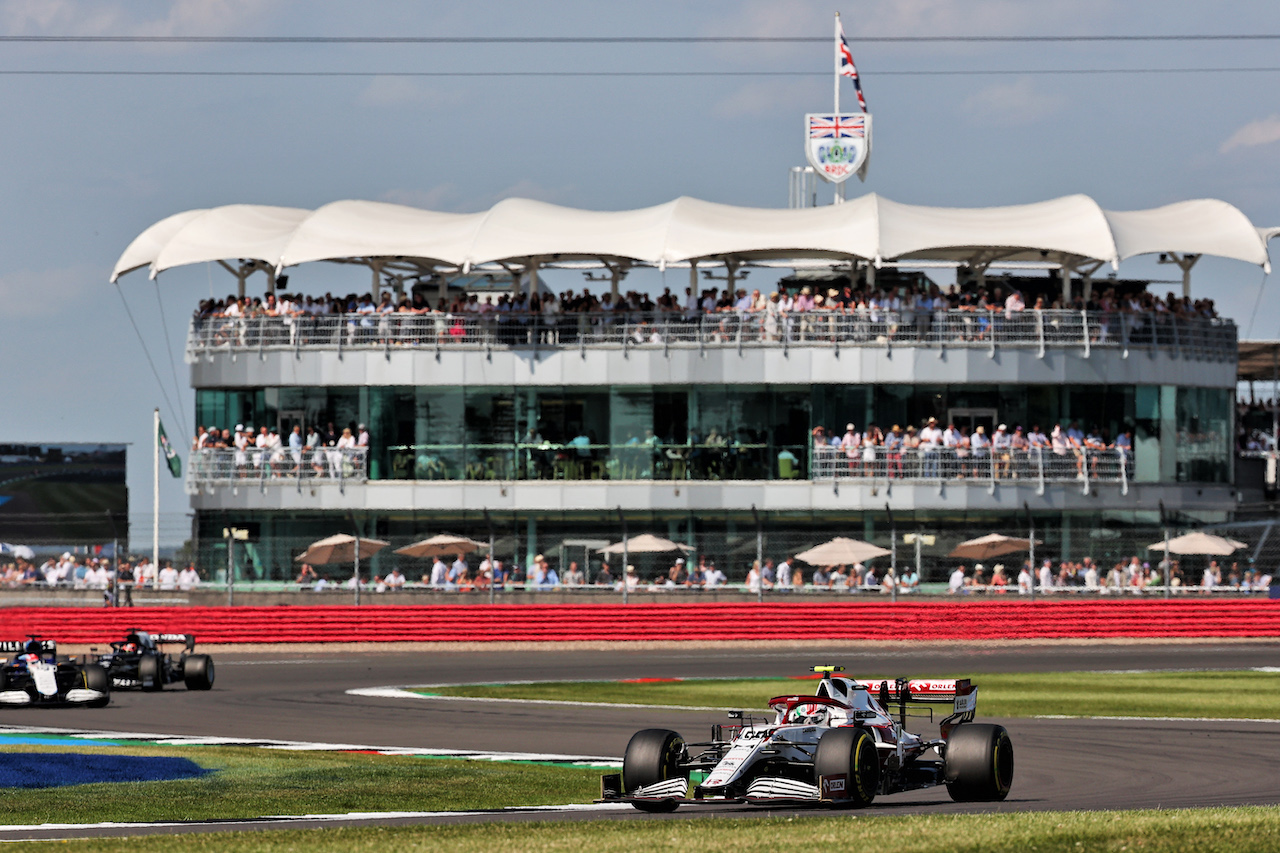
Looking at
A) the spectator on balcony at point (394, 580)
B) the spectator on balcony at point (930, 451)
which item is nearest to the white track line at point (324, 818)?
the spectator on balcony at point (394, 580)

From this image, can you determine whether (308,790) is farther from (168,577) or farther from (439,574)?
(168,577)

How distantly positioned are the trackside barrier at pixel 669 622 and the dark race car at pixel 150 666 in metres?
11.1

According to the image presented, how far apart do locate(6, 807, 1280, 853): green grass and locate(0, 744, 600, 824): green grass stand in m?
2.15

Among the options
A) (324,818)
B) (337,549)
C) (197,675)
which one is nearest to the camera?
(324,818)

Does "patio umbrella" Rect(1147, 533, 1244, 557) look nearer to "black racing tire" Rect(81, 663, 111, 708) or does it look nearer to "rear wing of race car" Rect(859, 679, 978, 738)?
"black racing tire" Rect(81, 663, 111, 708)

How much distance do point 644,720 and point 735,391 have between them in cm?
2549

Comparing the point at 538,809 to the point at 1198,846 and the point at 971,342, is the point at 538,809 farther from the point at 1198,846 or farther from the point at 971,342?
the point at 971,342

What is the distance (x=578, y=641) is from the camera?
128ft

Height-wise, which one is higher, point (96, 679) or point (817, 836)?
point (817, 836)

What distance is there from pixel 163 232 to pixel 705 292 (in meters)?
17.7

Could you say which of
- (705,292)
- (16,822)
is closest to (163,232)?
(705,292)

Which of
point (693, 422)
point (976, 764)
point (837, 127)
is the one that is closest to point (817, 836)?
point (976, 764)

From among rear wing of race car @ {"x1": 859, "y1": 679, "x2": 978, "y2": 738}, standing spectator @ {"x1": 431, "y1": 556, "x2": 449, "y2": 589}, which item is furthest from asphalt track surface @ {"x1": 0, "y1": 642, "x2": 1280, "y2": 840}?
standing spectator @ {"x1": 431, "y1": 556, "x2": 449, "y2": 589}

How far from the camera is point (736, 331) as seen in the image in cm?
4772
